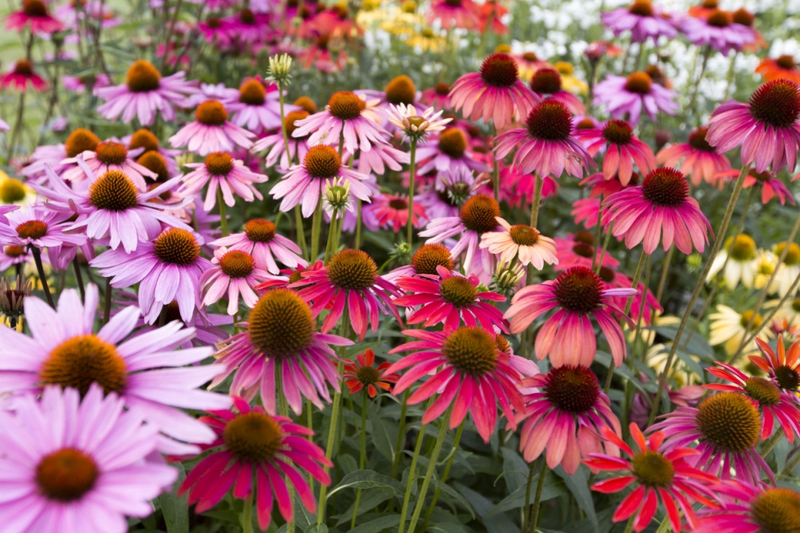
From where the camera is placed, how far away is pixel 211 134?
2.16 metres

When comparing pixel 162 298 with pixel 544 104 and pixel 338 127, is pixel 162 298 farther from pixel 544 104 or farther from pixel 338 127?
pixel 544 104

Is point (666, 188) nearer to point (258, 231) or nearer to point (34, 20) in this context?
point (258, 231)

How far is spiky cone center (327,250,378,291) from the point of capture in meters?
1.23

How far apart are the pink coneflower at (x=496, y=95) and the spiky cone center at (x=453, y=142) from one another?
41cm

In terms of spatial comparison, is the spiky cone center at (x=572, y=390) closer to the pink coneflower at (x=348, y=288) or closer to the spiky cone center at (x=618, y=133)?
the pink coneflower at (x=348, y=288)

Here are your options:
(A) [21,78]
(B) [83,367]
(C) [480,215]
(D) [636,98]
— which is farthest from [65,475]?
(A) [21,78]

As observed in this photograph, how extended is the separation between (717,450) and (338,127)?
1.28 m

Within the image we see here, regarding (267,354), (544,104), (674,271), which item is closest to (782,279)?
(674,271)

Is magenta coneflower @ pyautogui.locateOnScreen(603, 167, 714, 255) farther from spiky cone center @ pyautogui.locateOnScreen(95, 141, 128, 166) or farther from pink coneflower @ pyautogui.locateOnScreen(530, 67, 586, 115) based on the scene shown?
spiky cone center @ pyautogui.locateOnScreen(95, 141, 128, 166)

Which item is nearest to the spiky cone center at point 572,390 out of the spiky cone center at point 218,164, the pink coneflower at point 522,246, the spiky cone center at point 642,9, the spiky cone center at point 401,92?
the pink coneflower at point 522,246

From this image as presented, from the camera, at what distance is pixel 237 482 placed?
0.87 metres

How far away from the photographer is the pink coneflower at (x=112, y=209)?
1381mm

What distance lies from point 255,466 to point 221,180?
1.09 meters

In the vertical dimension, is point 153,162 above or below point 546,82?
below
